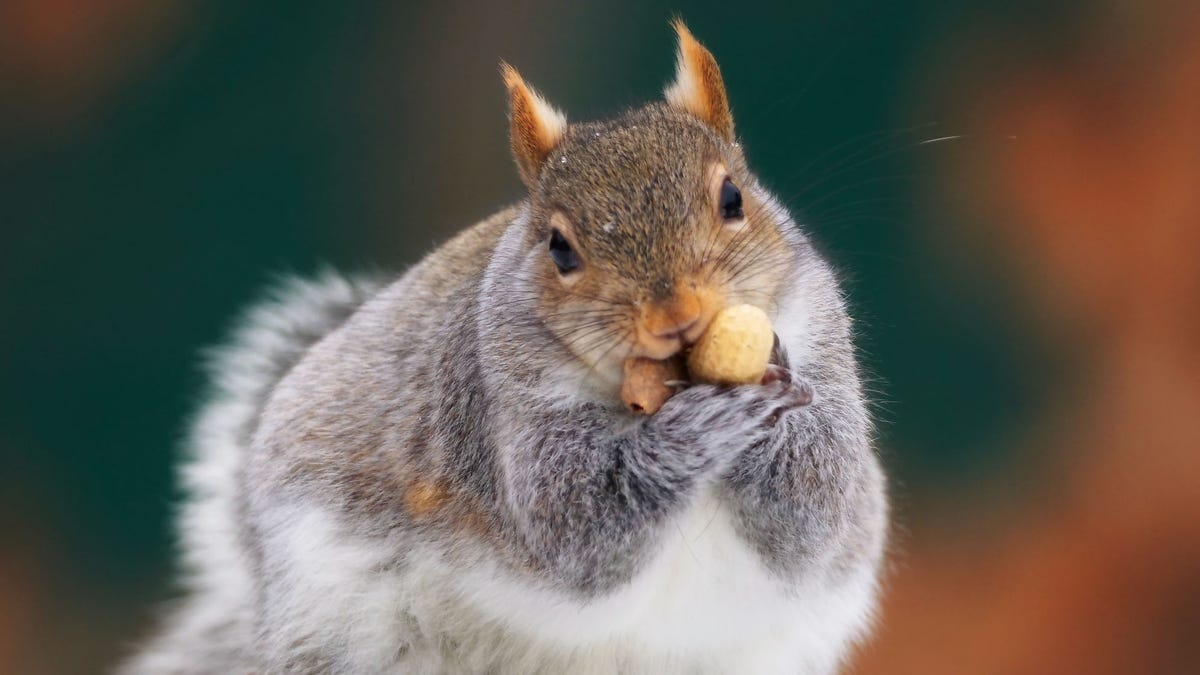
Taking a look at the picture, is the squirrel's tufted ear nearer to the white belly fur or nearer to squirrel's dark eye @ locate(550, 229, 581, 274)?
squirrel's dark eye @ locate(550, 229, 581, 274)

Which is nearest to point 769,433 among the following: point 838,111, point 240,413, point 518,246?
point 518,246

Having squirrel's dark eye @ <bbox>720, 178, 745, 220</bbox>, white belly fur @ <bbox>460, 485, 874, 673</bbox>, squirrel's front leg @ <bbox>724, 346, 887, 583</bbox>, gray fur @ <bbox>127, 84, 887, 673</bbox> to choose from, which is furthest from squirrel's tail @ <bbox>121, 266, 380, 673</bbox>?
squirrel's dark eye @ <bbox>720, 178, 745, 220</bbox>

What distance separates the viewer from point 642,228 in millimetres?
1154

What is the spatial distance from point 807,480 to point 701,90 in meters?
0.43

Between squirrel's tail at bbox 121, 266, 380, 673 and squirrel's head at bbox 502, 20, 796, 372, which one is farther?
squirrel's tail at bbox 121, 266, 380, 673

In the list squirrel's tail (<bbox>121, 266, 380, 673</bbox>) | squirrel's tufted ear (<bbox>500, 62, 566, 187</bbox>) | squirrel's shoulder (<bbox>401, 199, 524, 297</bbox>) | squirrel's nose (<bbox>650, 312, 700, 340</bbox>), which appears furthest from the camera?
squirrel's tail (<bbox>121, 266, 380, 673</bbox>)

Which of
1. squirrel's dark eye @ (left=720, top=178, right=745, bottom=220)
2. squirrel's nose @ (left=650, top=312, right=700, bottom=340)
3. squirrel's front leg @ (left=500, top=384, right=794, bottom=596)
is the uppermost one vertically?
squirrel's dark eye @ (left=720, top=178, right=745, bottom=220)

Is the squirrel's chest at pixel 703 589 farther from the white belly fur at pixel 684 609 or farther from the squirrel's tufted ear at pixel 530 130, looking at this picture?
the squirrel's tufted ear at pixel 530 130

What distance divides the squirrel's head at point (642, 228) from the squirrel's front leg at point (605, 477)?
82 mm

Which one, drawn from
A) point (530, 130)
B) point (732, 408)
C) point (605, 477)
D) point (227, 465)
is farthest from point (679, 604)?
point (227, 465)

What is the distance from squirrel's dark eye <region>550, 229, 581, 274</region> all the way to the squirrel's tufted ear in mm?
141

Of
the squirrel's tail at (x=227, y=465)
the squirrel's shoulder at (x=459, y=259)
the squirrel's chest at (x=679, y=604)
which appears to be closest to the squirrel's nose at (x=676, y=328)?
the squirrel's chest at (x=679, y=604)

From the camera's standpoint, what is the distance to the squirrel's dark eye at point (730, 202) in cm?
122

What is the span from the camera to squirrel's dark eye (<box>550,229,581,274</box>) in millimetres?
1199
